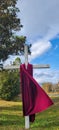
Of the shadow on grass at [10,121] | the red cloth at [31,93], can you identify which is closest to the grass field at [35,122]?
the shadow on grass at [10,121]

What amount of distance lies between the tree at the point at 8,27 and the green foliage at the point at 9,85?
2661cm

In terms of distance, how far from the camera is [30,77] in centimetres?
1609

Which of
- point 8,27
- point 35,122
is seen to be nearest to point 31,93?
point 35,122

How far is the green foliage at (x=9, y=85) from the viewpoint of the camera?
5778 centimetres

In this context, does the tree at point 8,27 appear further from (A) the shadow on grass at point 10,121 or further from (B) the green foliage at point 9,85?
(B) the green foliage at point 9,85

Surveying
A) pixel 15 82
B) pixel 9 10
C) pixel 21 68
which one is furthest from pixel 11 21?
pixel 15 82

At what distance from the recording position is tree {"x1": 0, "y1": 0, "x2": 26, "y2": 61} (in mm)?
28438

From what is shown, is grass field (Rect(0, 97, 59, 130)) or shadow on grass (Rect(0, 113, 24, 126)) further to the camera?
shadow on grass (Rect(0, 113, 24, 126))

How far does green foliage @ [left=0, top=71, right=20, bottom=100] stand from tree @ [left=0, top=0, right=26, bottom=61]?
26.6 metres

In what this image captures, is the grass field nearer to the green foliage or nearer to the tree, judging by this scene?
the tree

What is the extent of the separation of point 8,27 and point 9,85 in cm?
2948

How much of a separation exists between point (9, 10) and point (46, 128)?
14001 mm

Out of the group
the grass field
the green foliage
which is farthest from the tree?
the green foliage

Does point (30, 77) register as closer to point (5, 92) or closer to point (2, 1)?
point (2, 1)
